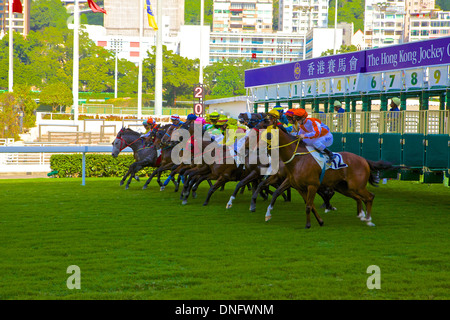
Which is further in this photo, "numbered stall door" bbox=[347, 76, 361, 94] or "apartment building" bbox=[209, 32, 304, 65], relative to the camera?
"apartment building" bbox=[209, 32, 304, 65]

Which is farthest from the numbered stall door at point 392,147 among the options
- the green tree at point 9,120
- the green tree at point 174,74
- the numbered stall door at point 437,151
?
the green tree at point 174,74

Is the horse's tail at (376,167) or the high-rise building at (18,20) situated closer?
the horse's tail at (376,167)

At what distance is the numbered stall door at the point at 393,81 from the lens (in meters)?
15.0

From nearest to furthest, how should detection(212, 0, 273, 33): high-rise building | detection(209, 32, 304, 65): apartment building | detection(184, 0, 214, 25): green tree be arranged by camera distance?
detection(209, 32, 304, 65): apartment building, detection(212, 0, 273, 33): high-rise building, detection(184, 0, 214, 25): green tree

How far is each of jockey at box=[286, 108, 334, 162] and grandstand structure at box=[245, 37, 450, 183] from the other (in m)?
2.71

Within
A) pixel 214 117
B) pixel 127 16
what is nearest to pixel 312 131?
pixel 214 117

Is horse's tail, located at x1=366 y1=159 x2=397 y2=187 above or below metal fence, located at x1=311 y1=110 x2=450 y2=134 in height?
below

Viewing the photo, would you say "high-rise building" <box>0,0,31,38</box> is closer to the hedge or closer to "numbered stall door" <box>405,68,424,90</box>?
the hedge

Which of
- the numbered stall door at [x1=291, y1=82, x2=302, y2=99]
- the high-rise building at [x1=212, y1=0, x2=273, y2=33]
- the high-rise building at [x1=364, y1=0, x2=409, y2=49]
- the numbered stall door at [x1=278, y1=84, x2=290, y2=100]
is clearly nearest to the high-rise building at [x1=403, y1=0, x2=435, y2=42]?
the high-rise building at [x1=364, y1=0, x2=409, y2=49]

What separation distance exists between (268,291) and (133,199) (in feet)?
28.3

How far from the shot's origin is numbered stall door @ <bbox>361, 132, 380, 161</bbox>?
14.9 m

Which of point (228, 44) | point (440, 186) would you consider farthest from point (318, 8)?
point (440, 186)

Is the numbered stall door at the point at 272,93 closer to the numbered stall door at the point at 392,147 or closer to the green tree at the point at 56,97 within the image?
the numbered stall door at the point at 392,147
